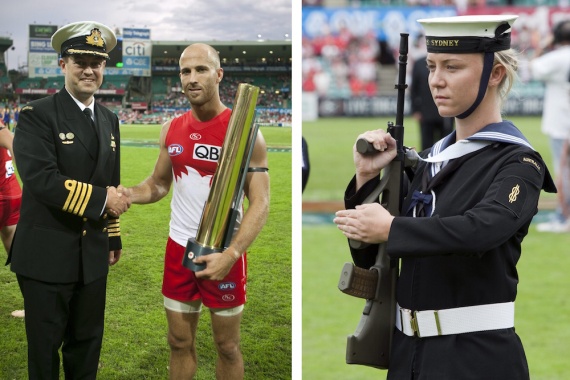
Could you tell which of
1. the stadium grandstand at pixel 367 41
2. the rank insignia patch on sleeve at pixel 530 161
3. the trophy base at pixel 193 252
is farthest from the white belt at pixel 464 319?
the stadium grandstand at pixel 367 41

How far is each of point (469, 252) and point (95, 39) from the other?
1675 millimetres

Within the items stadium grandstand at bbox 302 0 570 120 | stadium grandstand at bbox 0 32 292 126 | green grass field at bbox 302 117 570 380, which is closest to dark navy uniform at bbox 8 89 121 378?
stadium grandstand at bbox 0 32 292 126

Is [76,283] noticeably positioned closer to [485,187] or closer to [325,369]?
[485,187]

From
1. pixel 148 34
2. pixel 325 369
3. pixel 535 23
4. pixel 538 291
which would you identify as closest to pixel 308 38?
pixel 535 23

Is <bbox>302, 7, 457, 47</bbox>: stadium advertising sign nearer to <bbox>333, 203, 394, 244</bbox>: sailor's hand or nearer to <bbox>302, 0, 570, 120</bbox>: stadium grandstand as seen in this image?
<bbox>302, 0, 570, 120</bbox>: stadium grandstand

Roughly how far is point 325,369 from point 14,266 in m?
2.55

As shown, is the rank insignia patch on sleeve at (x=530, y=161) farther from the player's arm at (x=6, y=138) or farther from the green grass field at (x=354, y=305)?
the green grass field at (x=354, y=305)

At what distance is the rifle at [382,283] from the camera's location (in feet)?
8.36

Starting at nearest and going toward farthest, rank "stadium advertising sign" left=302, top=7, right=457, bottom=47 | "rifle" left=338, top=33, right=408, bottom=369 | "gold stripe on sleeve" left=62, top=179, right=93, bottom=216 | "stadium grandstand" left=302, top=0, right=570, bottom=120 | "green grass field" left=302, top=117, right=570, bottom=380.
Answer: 1. "rifle" left=338, top=33, right=408, bottom=369
2. "gold stripe on sleeve" left=62, top=179, right=93, bottom=216
3. "green grass field" left=302, top=117, right=570, bottom=380
4. "stadium grandstand" left=302, top=0, right=570, bottom=120
5. "stadium advertising sign" left=302, top=7, right=457, bottom=47

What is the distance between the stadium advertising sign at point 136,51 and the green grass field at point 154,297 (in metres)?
0.24

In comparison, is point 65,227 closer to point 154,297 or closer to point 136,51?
point 154,297

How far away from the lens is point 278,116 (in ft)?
11.1

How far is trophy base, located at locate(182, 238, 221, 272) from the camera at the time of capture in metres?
3.25

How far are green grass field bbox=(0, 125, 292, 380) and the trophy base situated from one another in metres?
0.20
